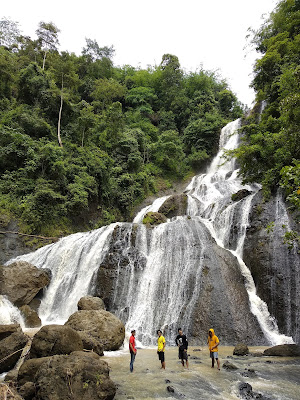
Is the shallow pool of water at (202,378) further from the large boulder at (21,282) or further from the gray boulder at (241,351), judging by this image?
the large boulder at (21,282)

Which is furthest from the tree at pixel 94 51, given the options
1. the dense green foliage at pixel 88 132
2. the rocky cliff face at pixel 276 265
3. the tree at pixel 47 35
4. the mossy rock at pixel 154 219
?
the rocky cliff face at pixel 276 265

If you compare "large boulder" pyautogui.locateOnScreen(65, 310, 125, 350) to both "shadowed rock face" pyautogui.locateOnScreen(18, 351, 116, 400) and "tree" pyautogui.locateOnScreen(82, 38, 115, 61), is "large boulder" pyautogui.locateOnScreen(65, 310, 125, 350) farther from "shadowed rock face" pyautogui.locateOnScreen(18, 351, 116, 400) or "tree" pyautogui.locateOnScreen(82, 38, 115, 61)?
"tree" pyautogui.locateOnScreen(82, 38, 115, 61)

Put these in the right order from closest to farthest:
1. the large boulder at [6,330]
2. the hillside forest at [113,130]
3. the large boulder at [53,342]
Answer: the large boulder at [53,342]
the large boulder at [6,330]
the hillside forest at [113,130]

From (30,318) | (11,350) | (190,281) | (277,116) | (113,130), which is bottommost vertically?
(11,350)

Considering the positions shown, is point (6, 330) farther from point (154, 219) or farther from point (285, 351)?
point (154, 219)

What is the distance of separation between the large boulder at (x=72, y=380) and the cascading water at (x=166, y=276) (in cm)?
675

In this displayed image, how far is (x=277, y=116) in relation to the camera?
841 inches

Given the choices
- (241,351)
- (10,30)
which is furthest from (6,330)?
(10,30)

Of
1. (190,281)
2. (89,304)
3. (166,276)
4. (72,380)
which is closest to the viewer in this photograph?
(72,380)

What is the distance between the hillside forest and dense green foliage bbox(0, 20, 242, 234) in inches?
4.4

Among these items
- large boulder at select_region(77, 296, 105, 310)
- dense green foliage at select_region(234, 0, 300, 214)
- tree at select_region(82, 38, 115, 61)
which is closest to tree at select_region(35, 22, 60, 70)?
tree at select_region(82, 38, 115, 61)

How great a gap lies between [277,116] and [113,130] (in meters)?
17.9

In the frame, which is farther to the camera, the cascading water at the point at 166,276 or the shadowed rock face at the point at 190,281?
the cascading water at the point at 166,276

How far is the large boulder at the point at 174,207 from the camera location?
25.2 meters
